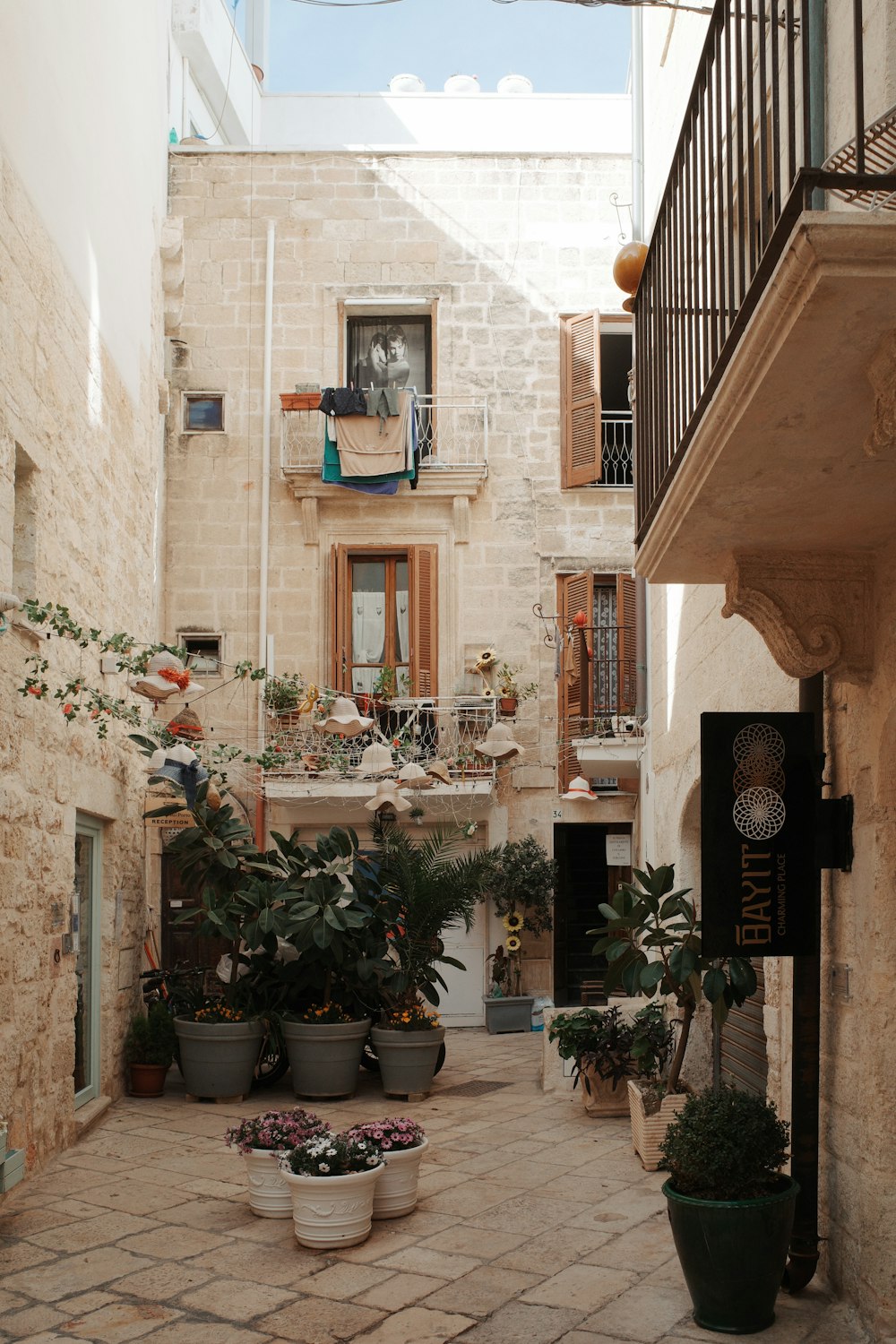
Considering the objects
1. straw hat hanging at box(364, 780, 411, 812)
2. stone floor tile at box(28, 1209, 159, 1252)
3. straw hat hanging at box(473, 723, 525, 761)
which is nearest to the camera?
stone floor tile at box(28, 1209, 159, 1252)

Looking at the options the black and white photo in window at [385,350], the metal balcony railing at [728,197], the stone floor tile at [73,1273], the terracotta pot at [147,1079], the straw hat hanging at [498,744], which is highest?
the black and white photo in window at [385,350]

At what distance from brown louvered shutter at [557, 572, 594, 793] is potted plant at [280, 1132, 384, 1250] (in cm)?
906

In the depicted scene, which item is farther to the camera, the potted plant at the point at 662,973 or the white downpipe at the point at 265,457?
the white downpipe at the point at 265,457

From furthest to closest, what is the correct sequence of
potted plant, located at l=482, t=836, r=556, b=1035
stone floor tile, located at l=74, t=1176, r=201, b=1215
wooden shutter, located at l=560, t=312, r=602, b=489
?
wooden shutter, located at l=560, t=312, r=602, b=489, potted plant, located at l=482, t=836, r=556, b=1035, stone floor tile, located at l=74, t=1176, r=201, b=1215

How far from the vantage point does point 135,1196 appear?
7.01m

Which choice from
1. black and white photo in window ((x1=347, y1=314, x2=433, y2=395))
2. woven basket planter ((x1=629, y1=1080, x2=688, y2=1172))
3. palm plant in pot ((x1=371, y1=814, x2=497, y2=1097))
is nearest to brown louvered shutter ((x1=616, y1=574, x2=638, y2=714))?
black and white photo in window ((x1=347, y1=314, x2=433, y2=395))

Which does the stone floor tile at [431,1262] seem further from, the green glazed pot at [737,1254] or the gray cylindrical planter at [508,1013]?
the gray cylindrical planter at [508,1013]

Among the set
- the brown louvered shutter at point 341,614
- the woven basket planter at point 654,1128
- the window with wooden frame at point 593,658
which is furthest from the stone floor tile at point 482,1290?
the brown louvered shutter at point 341,614

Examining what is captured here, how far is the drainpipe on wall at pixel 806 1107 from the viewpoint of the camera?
495cm

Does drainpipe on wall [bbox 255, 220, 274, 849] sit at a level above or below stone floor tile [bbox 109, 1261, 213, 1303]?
above

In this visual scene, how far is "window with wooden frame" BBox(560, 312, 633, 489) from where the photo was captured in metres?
15.5

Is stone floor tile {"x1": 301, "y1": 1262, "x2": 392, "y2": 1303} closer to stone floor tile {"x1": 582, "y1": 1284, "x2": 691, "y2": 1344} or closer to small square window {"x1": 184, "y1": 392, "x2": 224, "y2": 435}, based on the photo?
stone floor tile {"x1": 582, "y1": 1284, "x2": 691, "y2": 1344}

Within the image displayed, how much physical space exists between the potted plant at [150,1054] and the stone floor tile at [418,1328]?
5389 mm

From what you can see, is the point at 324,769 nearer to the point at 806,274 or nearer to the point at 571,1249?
the point at 571,1249
